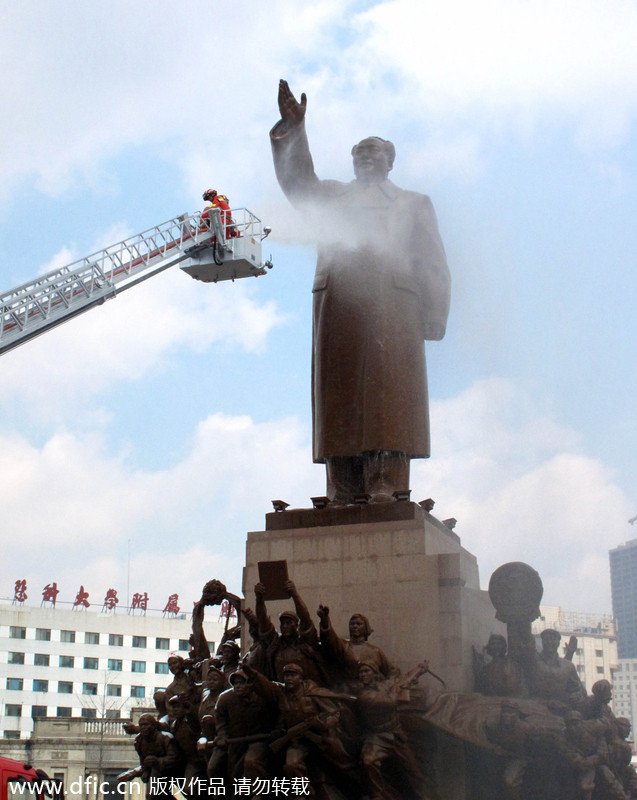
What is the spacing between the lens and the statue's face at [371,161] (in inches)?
515

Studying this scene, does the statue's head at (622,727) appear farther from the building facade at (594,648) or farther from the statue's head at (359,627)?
the building facade at (594,648)

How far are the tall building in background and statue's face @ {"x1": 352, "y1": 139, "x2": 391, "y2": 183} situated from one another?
29.0m

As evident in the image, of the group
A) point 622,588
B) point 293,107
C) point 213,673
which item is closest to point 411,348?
point 293,107

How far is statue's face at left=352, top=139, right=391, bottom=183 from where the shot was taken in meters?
13.1

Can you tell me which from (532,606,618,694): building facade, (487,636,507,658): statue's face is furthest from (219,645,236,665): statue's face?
(532,606,618,694): building facade

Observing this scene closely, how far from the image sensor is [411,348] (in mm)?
12453

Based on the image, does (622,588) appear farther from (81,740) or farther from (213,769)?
(213,769)

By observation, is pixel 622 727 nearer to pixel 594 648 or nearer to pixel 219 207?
pixel 219 207

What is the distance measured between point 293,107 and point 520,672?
270 inches

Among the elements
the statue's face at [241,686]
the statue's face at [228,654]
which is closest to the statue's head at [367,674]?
the statue's face at [241,686]

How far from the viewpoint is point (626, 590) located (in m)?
42.1

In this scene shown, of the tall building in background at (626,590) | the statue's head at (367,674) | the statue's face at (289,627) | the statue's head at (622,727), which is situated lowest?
the statue's head at (622,727)

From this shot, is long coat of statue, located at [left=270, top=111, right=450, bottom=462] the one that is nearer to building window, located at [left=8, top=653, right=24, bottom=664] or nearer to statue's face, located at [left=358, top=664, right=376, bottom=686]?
statue's face, located at [left=358, top=664, right=376, bottom=686]

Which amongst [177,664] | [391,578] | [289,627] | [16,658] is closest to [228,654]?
[177,664]
